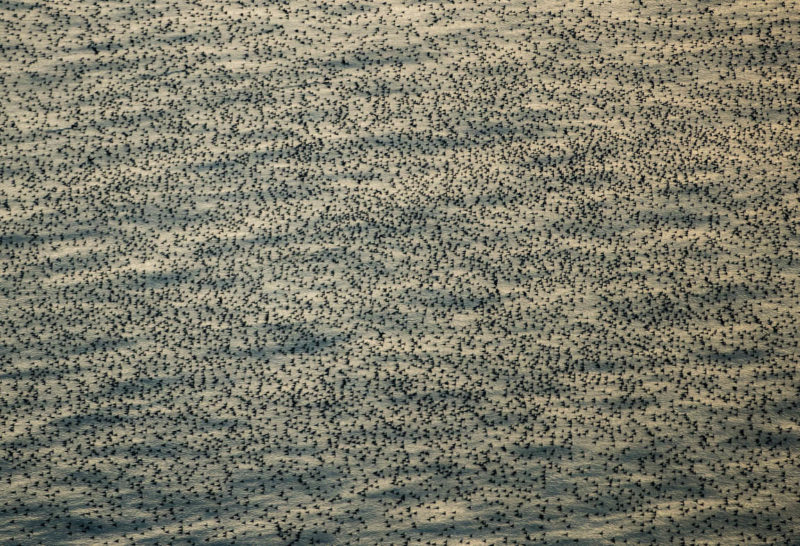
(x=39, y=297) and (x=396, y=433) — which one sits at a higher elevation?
(x=39, y=297)

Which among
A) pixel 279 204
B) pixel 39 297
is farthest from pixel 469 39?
pixel 39 297

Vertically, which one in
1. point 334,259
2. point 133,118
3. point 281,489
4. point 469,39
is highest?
point 469,39

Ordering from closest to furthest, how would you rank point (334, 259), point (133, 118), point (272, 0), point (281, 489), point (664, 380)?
point (281, 489), point (664, 380), point (334, 259), point (133, 118), point (272, 0)

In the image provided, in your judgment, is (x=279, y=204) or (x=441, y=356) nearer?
(x=441, y=356)

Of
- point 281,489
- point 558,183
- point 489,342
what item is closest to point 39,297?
point 281,489

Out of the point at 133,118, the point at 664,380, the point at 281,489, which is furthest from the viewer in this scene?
the point at 133,118

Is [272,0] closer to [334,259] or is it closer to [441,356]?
[334,259]

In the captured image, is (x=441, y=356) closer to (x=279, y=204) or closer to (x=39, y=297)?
(x=279, y=204)
